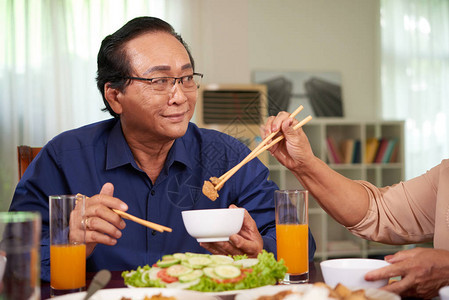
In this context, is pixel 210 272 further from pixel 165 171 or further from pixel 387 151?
pixel 387 151

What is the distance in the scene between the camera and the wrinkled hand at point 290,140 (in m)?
1.57

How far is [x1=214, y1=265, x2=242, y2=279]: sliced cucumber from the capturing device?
102 centimetres

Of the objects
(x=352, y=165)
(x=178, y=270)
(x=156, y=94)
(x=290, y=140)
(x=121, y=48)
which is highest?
(x=121, y=48)

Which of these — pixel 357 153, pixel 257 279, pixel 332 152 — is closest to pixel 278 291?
pixel 257 279

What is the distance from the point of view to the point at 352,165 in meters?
5.29

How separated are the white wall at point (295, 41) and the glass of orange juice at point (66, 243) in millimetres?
4297

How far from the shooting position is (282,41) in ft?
18.6

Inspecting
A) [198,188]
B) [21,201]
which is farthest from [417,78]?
[21,201]

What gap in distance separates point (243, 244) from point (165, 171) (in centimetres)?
60

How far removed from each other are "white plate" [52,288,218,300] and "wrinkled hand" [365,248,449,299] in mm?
331

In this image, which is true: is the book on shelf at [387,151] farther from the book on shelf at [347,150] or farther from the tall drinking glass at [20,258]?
the tall drinking glass at [20,258]

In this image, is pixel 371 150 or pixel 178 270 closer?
pixel 178 270

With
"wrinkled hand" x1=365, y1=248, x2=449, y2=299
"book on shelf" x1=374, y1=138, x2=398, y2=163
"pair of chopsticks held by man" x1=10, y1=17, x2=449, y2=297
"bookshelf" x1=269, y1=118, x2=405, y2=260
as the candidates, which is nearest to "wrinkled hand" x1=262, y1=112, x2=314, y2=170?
"pair of chopsticks held by man" x1=10, y1=17, x2=449, y2=297

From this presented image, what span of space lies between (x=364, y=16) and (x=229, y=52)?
1684mm
